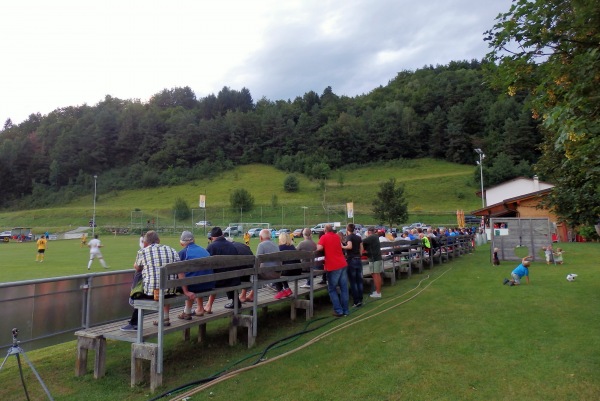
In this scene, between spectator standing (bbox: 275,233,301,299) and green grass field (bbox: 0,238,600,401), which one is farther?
spectator standing (bbox: 275,233,301,299)

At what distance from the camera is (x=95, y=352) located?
5449 mm

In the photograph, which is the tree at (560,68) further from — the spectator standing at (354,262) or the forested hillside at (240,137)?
the forested hillside at (240,137)

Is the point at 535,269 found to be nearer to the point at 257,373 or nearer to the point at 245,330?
the point at 245,330

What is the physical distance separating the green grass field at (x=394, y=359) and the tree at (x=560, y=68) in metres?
2.70

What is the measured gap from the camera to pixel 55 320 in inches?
233

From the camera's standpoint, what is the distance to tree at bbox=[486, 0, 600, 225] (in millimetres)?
5328

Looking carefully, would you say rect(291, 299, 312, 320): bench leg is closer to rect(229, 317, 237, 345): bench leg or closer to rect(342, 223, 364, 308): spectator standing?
rect(342, 223, 364, 308): spectator standing

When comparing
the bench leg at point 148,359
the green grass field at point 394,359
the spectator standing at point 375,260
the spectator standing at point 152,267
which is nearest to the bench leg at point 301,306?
the green grass field at point 394,359

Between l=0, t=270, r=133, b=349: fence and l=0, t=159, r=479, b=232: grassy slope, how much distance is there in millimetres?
54553

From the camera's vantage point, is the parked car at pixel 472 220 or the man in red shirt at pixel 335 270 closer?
the man in red shirt at pixel 335 270

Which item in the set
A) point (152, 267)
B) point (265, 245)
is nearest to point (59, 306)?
point (152, 267)

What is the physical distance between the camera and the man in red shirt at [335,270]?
8.52 m

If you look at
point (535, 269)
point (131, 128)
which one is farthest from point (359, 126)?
point (535, 269)

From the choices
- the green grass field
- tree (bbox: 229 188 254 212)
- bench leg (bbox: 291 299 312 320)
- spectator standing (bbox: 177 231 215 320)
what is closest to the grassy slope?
tree (bbox: 229 188 254 212)
